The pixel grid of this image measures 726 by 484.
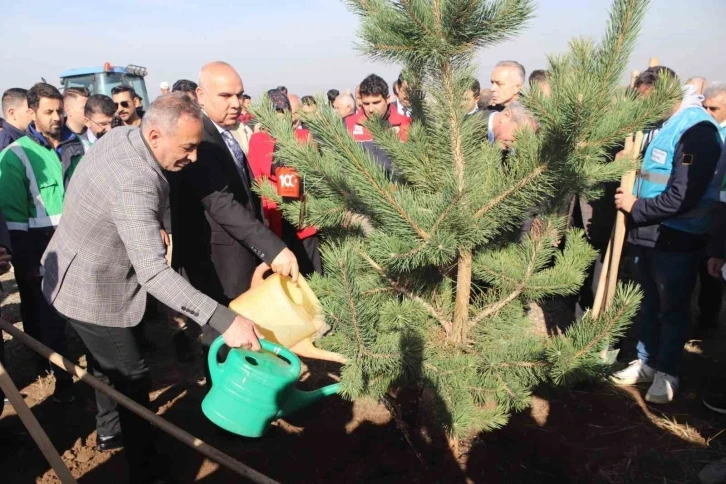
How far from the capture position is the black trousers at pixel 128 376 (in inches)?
86.1

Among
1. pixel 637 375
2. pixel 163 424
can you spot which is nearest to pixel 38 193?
pixel 163 424

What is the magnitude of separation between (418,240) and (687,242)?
1.99 meters

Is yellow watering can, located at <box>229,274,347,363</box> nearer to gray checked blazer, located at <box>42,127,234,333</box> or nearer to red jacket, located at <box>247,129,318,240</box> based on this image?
gray checked blazer, located at <box>42,127,234,333</box>

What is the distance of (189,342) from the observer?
3.83 m

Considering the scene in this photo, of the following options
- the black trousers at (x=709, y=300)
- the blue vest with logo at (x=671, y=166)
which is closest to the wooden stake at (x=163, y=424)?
the blue vest with logo at (x=671, y=166)

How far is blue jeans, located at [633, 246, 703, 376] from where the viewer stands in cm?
273

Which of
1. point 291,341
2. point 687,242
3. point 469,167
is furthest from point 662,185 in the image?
point 291,341

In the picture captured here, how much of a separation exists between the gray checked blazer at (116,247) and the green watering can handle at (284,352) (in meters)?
0.18

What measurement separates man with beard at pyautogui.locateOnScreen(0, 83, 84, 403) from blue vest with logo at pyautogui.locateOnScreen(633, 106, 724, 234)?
11.6 feet

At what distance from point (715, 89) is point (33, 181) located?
14.3ft

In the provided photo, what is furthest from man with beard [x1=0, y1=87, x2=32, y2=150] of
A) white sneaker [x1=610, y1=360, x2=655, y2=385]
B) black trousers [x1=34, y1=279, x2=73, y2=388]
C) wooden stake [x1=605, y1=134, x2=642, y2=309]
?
white sneaker [x1=610, y1=360, x2=655, y2=385]

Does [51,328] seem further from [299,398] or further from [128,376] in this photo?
[299,398]

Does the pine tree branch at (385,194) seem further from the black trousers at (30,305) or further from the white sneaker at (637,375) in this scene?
the black trousers at (30,305)

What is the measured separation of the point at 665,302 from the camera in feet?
9.19
